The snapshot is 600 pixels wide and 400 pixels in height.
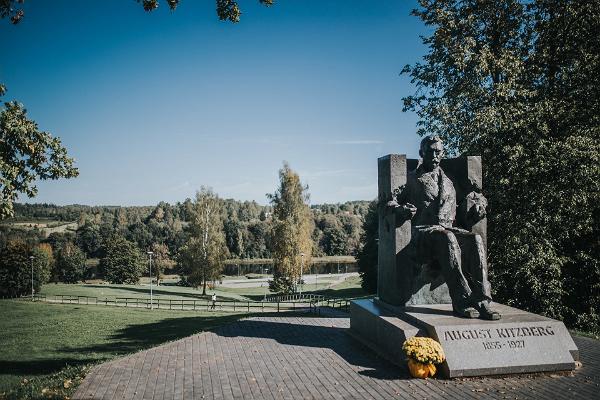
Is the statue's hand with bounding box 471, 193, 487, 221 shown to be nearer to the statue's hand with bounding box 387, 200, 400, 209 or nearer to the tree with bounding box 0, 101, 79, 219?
the statue's hand with bounding box 387, 200, 400, 209

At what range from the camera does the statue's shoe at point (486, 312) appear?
8.32 m

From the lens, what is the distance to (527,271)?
1380 centimetres

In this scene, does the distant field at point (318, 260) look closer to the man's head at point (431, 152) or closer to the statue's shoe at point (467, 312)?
the man's head at point (431, 152)

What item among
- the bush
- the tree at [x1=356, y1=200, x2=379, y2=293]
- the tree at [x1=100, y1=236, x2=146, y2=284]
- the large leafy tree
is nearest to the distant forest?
the tree at [x1=100, y1=236, x2=146, y2=284]

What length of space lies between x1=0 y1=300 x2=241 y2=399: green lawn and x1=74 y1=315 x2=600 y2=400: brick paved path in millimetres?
1674

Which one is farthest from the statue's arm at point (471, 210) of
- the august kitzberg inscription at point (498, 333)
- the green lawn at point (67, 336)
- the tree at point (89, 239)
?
the tree at point (89, 239)

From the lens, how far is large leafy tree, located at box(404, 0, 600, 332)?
1347 cm

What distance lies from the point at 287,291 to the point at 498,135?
90.6ft

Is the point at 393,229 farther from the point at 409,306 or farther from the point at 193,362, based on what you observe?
the point at 193,362

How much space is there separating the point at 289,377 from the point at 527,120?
10.9m

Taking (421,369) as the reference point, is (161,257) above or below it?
below

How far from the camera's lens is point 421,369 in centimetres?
762

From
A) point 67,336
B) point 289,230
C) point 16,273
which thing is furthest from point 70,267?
point 67,336

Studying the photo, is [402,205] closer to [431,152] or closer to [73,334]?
[431,152]
